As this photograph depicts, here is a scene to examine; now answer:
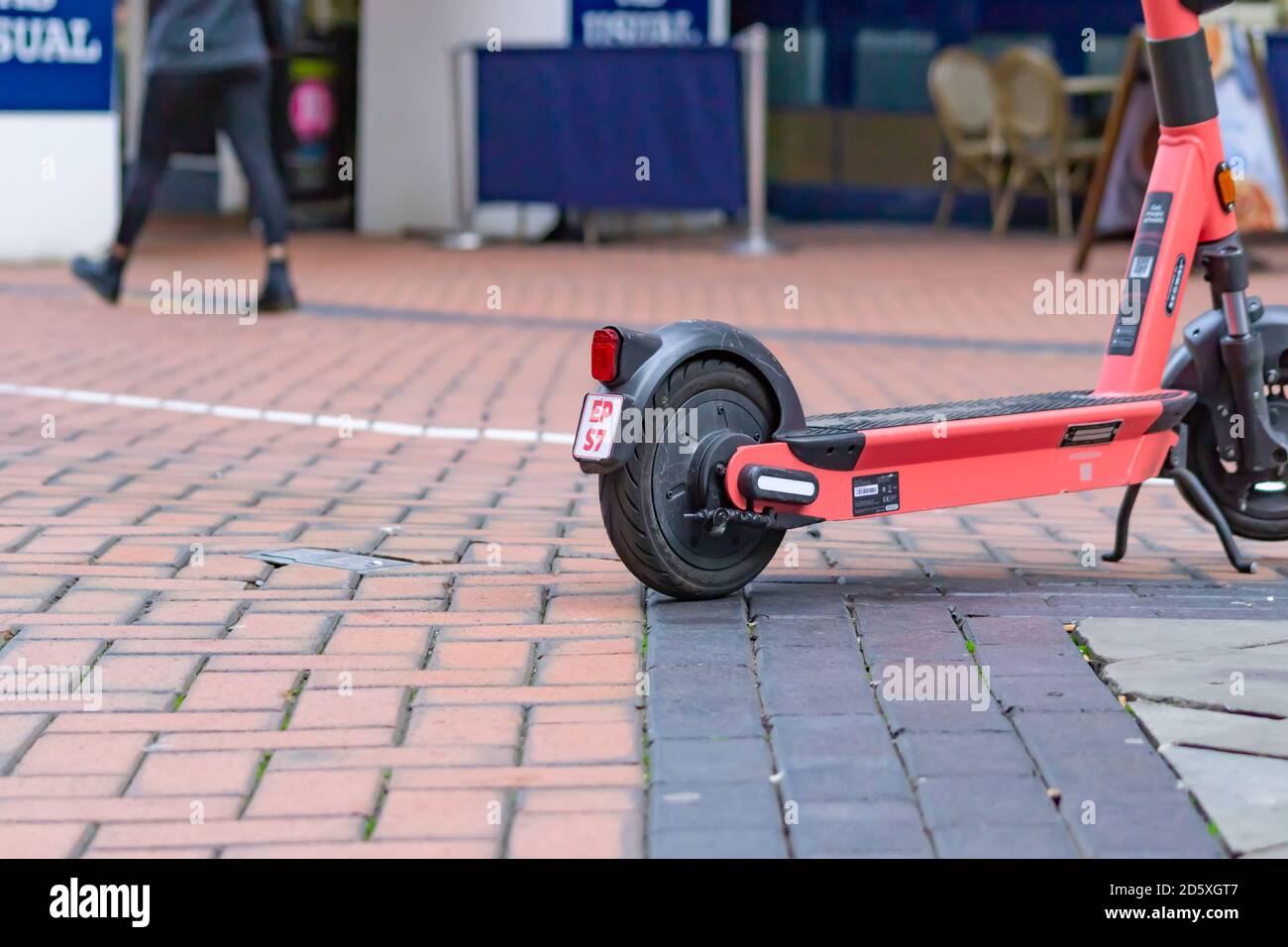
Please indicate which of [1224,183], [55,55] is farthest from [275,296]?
[1224,183]

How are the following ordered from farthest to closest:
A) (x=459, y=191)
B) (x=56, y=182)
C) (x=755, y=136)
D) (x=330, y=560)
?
(x=459, y=191) < (x=755, y=136) < (x=56, y=182) < (x=330, y=560)

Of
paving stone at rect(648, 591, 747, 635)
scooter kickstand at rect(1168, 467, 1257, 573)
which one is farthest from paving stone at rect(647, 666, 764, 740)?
scooter kickstand at rect(1168, 467, 1257, 573)

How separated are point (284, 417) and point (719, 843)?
3.92 meters

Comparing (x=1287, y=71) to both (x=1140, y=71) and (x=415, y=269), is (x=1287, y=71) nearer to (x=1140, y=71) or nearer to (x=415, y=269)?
(x=1140, y=71)

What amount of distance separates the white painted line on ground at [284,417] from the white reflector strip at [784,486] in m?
2.35

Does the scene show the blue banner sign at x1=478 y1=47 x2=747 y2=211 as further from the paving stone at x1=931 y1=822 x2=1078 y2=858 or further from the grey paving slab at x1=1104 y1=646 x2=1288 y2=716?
the paving stone at x1=931 y1=822 x2=1078 y2=858

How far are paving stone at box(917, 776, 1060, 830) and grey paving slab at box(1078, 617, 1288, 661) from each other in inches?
26.3

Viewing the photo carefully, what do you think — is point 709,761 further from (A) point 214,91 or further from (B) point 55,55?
(B) point 55,55

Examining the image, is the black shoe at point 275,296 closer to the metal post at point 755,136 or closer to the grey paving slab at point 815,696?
the metal post at point 755,136

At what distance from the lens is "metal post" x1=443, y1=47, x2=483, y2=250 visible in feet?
40.8

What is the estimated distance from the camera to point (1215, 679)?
10.4 feet

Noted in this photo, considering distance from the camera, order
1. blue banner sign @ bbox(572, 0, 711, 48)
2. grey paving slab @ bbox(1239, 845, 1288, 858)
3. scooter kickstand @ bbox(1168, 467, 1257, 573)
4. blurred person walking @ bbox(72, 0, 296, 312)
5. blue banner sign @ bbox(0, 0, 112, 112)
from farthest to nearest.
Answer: blue banner sign @ bbox(572, 0, 711, 48), blue banner sign @ bbox(0, 0, 112, 112), blurred person walking @ bbox(72, 0, 296, 312), scooter kickstand @ bbox(1168, 467, 1257, 573), grey paving slab @ bbox(1239, 845, 1288, 858)
